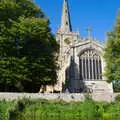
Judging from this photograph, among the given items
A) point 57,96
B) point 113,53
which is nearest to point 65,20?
point 113,53

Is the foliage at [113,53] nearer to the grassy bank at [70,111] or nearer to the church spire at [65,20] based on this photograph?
the grassy bank at [70,111]

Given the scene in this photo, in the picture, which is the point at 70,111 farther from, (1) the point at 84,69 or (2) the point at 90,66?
(2) the point at 90,66

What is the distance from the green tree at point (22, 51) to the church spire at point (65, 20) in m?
30.1

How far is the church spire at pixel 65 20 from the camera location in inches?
2679

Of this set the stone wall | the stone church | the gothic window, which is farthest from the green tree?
the gothic window

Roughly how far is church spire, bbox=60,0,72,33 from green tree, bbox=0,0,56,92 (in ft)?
98.7

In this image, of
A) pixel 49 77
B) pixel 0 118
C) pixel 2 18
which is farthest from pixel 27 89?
pixel 0 118

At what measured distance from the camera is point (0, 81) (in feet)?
107

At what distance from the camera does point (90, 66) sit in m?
51.0

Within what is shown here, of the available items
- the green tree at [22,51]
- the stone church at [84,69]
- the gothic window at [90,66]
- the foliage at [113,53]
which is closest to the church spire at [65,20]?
the stone church at [84,69]

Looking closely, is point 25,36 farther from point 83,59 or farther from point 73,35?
point 73,35

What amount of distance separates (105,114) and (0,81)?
38.0ft

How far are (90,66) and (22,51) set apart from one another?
18154 millimetres

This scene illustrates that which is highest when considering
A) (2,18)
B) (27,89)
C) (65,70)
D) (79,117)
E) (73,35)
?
(73,35)
